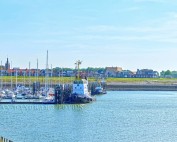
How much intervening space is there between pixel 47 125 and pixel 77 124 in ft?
13.5

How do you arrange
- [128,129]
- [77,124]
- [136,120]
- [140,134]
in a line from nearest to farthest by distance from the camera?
[140,134] < [128,129] < [77,124] < [136,120]

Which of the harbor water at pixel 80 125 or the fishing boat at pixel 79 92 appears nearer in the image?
the harbor water at pixel 80 125

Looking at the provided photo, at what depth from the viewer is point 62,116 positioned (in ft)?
289

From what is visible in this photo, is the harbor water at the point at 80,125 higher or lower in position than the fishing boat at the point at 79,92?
lower

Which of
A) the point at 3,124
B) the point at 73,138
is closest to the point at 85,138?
the point at 73,138

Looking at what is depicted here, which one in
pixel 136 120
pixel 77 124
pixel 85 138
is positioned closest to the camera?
pixel 85 138

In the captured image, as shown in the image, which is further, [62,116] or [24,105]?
[24,105]

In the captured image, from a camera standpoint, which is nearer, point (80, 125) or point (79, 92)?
point (80, 125)

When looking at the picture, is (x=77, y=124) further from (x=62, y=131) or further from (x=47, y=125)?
(x=62, y=131)

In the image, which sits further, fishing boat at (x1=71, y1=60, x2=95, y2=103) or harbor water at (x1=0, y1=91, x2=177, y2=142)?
fishing boat at (x1=71, y1=60, x2=95, y2=103)

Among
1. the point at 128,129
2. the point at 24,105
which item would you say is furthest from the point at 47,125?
the point at 24,105

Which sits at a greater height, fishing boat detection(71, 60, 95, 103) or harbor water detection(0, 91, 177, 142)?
fishing boat detection(71, 60, 95, 103)

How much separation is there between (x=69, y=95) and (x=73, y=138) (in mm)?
51773

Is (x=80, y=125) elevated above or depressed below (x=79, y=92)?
below
